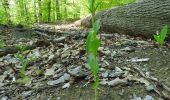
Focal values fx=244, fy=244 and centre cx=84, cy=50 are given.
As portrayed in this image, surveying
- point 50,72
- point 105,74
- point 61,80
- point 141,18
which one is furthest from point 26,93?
point 141,18

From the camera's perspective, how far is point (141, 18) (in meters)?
5.10

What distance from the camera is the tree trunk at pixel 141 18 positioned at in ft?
15.0

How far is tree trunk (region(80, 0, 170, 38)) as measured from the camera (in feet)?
15.0

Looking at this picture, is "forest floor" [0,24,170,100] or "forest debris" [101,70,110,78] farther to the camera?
"forest debris" [101,70,110,78]

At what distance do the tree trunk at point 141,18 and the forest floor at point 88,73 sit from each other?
2.45 feet

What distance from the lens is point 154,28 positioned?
15.4ft

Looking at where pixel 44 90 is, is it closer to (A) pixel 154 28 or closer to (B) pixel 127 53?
(B) pixel 127 53

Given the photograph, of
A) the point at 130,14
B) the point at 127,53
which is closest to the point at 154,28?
the point at 130,14

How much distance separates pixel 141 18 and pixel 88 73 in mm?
2694

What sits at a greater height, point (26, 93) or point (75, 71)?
point (75, 71)

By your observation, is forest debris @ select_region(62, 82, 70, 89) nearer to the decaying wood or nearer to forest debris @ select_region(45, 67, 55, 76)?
forest debris @ select_region(45, 67, 55, 76)

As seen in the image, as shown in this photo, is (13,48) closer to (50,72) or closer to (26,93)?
(50,72)

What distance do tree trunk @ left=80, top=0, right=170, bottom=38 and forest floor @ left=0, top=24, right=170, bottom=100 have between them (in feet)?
2.45

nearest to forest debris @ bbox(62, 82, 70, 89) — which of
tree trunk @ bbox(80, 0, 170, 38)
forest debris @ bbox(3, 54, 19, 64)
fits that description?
forest debris @ bbox(3, 54, 19, 64)
